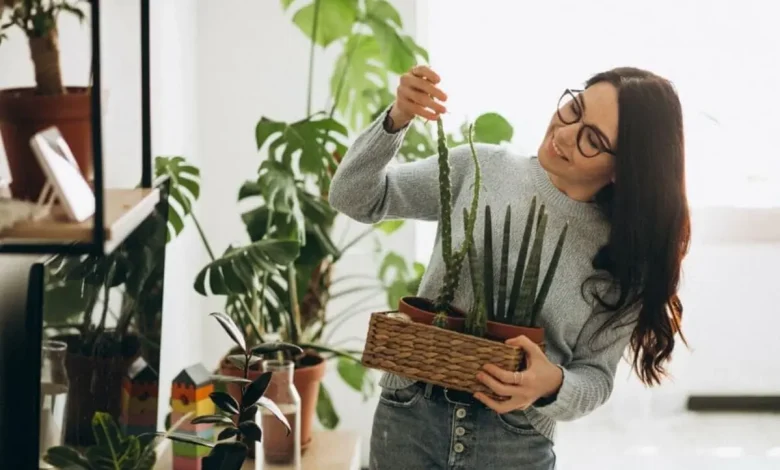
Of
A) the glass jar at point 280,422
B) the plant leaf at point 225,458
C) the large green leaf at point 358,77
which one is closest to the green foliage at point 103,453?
the plant leaf at point 225,458

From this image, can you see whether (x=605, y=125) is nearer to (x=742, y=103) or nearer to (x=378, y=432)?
(x=378, y=432)

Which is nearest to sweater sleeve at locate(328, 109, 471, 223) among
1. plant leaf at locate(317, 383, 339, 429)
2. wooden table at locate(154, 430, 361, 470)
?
wooden table at locate(154, 430, 361, 470)

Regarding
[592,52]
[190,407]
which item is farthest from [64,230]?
[592,52]

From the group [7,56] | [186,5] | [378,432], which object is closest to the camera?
[7,56]

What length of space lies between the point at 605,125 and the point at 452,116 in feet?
4.32

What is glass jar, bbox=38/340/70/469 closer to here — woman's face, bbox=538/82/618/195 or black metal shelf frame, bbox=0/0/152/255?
black metal shelf frame, bbox=0/0/152/255

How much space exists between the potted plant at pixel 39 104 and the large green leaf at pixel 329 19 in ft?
4.19

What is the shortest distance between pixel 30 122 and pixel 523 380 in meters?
0.70

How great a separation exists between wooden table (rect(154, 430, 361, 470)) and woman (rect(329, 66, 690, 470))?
524mm

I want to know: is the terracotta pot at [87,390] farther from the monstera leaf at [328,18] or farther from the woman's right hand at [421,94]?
the monstera leaf at [328,18]

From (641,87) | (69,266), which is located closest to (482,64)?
(641,87)

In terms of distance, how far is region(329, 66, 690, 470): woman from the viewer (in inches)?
53.1

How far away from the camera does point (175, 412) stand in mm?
1706

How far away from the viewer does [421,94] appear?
51.8 inches
